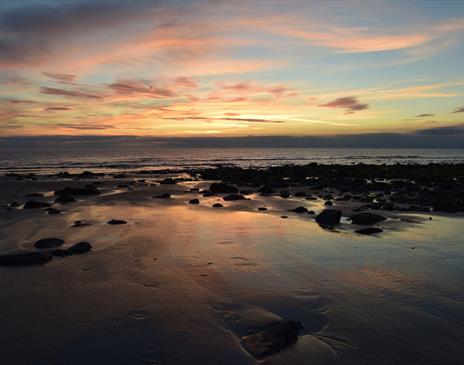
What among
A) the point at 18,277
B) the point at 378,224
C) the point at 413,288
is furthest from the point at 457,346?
the point at 378,224

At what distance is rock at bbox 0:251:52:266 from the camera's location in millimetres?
8938

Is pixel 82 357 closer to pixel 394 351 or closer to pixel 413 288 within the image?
pixel 394 351

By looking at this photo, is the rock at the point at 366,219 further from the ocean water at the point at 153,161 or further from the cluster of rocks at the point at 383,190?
the ocean water at the point at 153,161

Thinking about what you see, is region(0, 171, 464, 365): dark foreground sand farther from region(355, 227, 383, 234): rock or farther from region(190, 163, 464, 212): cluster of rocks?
region(190, 163, 464, 212): cluster of rocks

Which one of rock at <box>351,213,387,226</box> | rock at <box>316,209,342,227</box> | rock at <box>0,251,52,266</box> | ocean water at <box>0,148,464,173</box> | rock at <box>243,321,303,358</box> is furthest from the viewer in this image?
ocean water at <box>0,148,464,173</box>

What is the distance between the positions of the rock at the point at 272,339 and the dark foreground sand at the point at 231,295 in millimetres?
102

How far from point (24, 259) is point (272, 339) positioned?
650cm

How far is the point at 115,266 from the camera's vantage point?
9023mm

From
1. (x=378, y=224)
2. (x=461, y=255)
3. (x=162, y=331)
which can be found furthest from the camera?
(x=378, y=224)

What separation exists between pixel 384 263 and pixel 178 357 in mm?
6018

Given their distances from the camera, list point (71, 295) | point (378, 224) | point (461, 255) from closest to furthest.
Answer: point (71, 295), point (461, 255), point (378, 224)

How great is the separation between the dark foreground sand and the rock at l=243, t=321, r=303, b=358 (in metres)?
0.10

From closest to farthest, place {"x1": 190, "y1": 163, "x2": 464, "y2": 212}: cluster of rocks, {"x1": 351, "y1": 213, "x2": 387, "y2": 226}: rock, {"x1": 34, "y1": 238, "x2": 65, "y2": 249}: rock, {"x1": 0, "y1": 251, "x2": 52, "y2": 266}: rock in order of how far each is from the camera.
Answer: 1. {"x1": 0, "y1": 251, "x2": 52, "y2": 266}: rock
2. {"x1": 34, "y1": 238, "x2": 65, "y2": 249}: rock
3. {"x1": 351, "y1": 213, "x2": 387, "y2": 226}: rock
4. {"x1": 190, "y1": 163, "x2": 464, "y2": 212}: cluster of rocks

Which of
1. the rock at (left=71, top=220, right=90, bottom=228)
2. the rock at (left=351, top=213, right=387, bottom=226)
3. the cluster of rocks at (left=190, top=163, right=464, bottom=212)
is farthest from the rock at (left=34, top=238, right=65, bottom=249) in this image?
the cluster of rocks at (left=190, top=163, right=464, bottom=212)
